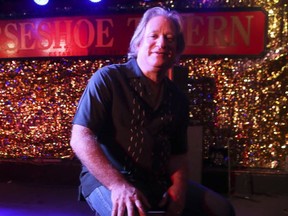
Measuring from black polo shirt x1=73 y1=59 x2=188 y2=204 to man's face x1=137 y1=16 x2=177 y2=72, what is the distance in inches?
3.3

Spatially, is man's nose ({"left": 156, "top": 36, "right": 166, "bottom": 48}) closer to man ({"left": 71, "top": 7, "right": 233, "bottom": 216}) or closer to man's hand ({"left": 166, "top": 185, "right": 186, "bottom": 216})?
man ({"left": 71, "top": 7, "right": 233, "bottom": 216})

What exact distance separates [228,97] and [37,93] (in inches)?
113

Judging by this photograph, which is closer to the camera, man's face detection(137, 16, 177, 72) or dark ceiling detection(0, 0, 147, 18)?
man's face detection(137, 16, 177, 72)

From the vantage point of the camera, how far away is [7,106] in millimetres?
4902

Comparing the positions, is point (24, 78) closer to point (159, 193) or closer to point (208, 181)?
point (208, 181)

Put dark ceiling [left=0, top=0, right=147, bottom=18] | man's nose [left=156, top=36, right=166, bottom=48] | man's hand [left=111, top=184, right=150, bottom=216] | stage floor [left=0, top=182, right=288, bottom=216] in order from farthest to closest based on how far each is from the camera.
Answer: dark ceiling [left=0, top=0, right=147, bottom=18] < stage floor [left=0, top=182, right=288, bottom=216] < man's nose [left=156, top=36, right=166, bottom=48] < man's hand [left=111, top=184, right=150, bottom=216]

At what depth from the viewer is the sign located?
417 centimetres

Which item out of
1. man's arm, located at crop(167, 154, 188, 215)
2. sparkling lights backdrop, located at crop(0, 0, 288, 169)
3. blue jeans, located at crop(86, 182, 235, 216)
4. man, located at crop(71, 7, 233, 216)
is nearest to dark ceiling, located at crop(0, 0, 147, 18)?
sparkling lights backdrop, located at crop(0, 0, 288, 169)

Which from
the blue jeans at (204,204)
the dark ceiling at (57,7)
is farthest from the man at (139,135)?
the dark ceiling at (57,7)

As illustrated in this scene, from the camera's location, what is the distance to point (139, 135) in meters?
1.40

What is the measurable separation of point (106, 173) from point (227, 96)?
11.1 feet

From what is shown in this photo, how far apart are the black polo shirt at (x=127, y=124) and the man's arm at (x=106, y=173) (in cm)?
6

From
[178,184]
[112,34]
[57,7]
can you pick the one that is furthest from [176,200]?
[57,7]

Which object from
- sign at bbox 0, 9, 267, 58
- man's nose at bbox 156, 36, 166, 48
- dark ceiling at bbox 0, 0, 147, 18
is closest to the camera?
man's nose at bbox 156, 36, 166, 48
